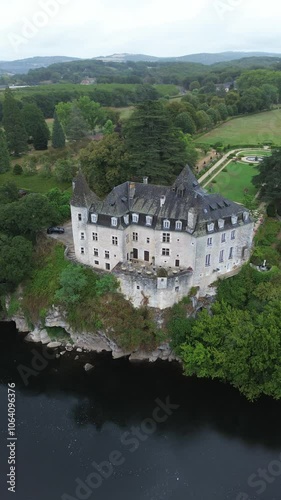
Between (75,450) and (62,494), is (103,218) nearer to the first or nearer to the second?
(75,450)

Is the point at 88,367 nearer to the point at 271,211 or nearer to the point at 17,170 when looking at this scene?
the point at 271,211

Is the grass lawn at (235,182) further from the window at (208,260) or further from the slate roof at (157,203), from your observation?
the window at (208,260)

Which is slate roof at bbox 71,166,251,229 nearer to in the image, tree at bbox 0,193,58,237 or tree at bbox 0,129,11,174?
tree at bbox 0,193,58,237

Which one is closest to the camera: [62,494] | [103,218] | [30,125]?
[62,494]

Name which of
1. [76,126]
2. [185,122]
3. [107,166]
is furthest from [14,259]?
[185,122]

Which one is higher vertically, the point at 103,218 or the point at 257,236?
the point at 103,218

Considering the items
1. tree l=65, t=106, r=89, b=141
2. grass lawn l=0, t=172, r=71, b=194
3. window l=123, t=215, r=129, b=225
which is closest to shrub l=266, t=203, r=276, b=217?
window l=123, t=215, r=129, b=225

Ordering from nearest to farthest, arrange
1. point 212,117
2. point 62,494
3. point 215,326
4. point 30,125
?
point 62,494, point 215,326, point 30,125, point 212,117

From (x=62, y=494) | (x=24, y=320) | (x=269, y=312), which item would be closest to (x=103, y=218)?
(x=24, y=320)
